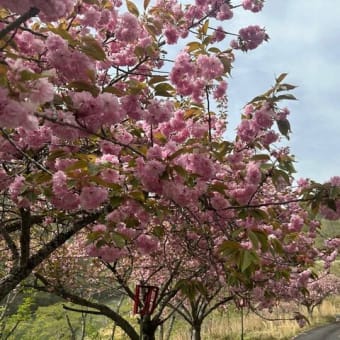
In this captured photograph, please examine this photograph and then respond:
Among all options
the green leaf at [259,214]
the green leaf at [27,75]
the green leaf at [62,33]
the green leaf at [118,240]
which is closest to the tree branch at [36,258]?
the green leaf at [118,240]

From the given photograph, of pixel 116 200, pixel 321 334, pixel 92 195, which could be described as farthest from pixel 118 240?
pixel 321 334

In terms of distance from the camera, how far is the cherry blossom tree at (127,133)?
2.14m

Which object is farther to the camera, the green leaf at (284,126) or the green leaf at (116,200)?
the green leaf at (284,126)

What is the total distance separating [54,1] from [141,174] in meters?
1.29

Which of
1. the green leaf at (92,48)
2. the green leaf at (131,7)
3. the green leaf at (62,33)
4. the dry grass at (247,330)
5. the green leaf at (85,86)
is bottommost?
the dry grass at (247,330)

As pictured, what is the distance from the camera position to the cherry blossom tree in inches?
84.3

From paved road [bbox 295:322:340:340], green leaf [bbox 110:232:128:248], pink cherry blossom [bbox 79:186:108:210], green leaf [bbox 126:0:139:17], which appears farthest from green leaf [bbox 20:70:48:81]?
paved road [bbox 295:322:340:340]

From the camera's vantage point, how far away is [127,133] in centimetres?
345

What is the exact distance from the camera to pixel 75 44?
2.25 m

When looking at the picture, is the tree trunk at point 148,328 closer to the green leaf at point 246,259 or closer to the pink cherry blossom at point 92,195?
the green leaf at point 246,259

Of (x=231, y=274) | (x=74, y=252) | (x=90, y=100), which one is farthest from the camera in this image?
(x=74, y=252)

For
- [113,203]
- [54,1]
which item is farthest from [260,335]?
[54,1]

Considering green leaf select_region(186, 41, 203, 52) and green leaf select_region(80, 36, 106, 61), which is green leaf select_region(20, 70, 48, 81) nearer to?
green leaf select_region(80, 36, 106, 61)

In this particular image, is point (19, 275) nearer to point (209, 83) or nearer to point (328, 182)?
point (209, 83)
